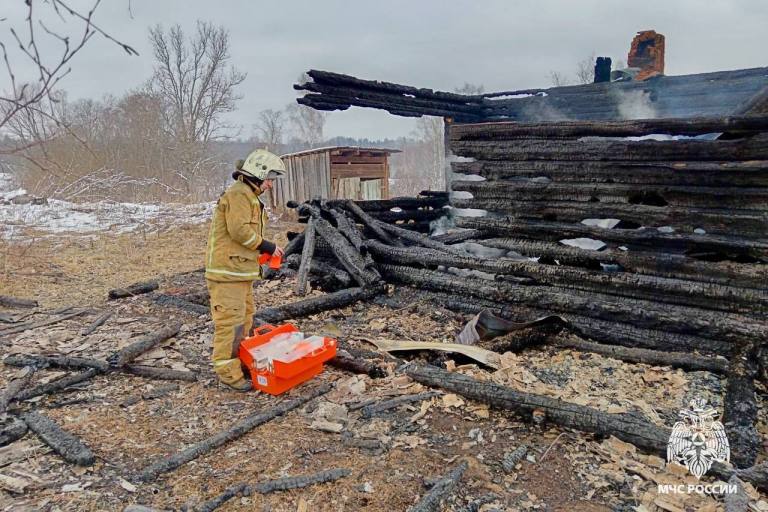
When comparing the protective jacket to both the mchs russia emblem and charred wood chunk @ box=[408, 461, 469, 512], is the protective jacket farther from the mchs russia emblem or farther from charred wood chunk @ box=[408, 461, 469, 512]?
the mchs russia emblem

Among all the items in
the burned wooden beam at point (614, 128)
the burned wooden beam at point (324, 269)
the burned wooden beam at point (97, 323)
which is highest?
the burned wooden beam at point (614, 128)

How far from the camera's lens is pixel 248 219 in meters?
4.35

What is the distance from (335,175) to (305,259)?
1364 cm

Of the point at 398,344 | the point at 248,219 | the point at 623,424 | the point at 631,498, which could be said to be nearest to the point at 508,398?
the point at 623,424

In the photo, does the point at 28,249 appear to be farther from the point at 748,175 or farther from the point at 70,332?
the point at 748,175

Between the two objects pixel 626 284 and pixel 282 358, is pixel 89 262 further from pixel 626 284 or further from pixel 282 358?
pixel 626 284

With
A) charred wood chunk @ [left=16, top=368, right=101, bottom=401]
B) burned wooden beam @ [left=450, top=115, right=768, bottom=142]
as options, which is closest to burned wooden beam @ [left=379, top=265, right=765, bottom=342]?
burned wooden beam @ [left=450, top=115, right=768, bottom=142]

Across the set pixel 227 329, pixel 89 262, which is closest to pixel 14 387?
pixel 227 329

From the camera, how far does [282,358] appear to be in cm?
412

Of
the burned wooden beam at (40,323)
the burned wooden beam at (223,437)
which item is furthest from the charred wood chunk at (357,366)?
the burned wooden beam at (40,323)

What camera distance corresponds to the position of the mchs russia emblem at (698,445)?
118 inches

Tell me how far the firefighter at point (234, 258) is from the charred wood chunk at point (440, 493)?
2.15 meters

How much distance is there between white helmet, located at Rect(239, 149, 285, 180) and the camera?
4.38m

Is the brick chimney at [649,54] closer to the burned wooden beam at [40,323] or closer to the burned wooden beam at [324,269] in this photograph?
the burned wooden beam at [324,269]
